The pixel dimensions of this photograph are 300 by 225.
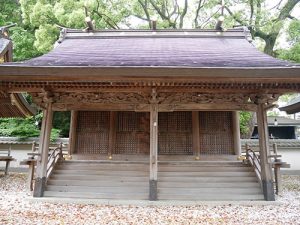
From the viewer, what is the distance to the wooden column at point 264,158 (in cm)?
745

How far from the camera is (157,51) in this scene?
936cm

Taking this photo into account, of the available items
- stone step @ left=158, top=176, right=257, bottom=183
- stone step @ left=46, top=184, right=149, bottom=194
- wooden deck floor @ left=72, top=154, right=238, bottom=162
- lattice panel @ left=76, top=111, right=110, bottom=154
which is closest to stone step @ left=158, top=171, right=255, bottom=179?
stone step @ left=158, top=176, right=257, bottom=183

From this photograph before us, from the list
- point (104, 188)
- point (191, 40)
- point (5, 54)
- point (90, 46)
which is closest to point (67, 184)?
point (104, 188)

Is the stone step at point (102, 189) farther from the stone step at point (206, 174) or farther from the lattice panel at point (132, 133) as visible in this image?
the lattice panel at point (132, 133)

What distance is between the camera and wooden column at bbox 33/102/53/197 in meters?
7.50

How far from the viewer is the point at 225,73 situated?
6707mm

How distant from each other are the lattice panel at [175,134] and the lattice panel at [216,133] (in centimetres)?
48

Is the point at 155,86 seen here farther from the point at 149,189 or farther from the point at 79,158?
the point at 79,158

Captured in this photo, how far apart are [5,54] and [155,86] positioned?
29.8 ft

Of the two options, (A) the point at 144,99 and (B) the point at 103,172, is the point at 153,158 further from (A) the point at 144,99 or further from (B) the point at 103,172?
(B) the point at 103,172

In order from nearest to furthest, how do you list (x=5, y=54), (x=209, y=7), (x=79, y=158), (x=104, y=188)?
(x=104, y=188) → (x=79, y=158) → (x=5, y=54) → (x=209, y=7)

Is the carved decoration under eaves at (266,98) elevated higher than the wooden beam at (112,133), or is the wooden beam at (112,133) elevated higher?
the carved decoration under eaves at (266,98)

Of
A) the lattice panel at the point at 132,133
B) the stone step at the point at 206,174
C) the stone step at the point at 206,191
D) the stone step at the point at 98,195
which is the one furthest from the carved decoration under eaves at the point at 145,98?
the lattice panel at the point at 132,133

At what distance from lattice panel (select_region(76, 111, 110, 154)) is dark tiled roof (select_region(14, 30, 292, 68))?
2.48 metres
